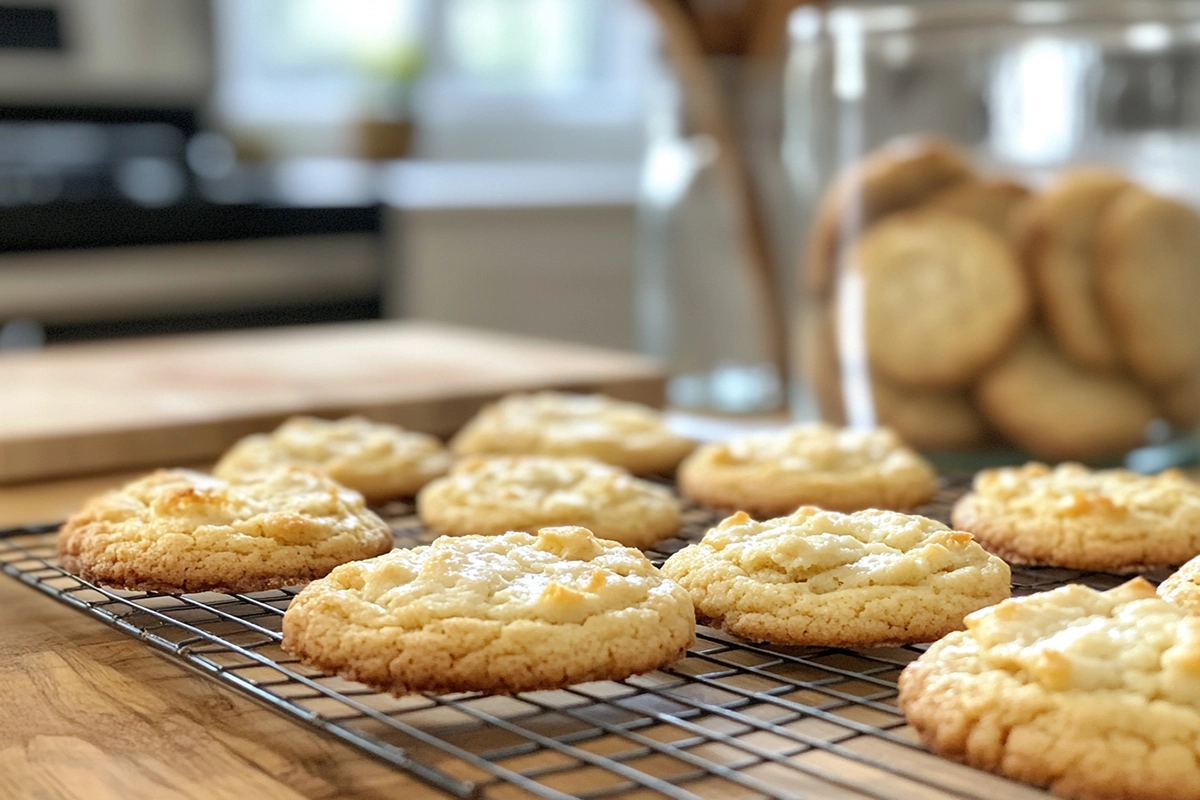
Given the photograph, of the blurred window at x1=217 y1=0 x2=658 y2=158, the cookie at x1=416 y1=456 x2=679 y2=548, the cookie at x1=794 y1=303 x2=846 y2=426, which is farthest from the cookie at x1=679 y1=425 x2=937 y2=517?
the blurred window at x1=217 y1=0 x2=658 y2=158

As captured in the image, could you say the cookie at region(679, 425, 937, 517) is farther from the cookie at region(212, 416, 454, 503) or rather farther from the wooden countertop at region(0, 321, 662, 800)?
the wooden countertop at region(0, 321, 662, 800)

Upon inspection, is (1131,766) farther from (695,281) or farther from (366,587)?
(695,281)

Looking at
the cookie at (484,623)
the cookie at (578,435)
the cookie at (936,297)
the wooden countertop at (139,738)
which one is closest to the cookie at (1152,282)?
the cookie at (936,297)

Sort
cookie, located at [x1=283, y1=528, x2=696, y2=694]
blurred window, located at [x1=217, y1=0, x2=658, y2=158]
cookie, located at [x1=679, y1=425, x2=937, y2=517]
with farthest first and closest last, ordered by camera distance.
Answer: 1. blurred window, located at [x1=217, y1=0, x2=658, y2=158]
2. cookie, located at [x1=679, y1=425, x2=937, y2=517]
3. cookie, located at [x1=283, y1=528, x2=696, y2=694]

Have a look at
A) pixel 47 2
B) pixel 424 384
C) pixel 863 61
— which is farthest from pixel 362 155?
pixel 863 61

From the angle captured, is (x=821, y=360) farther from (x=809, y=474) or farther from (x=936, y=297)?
(x=809, y=474)

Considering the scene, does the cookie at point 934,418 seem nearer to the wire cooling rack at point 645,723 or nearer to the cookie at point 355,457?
the cookie at point 355,457
